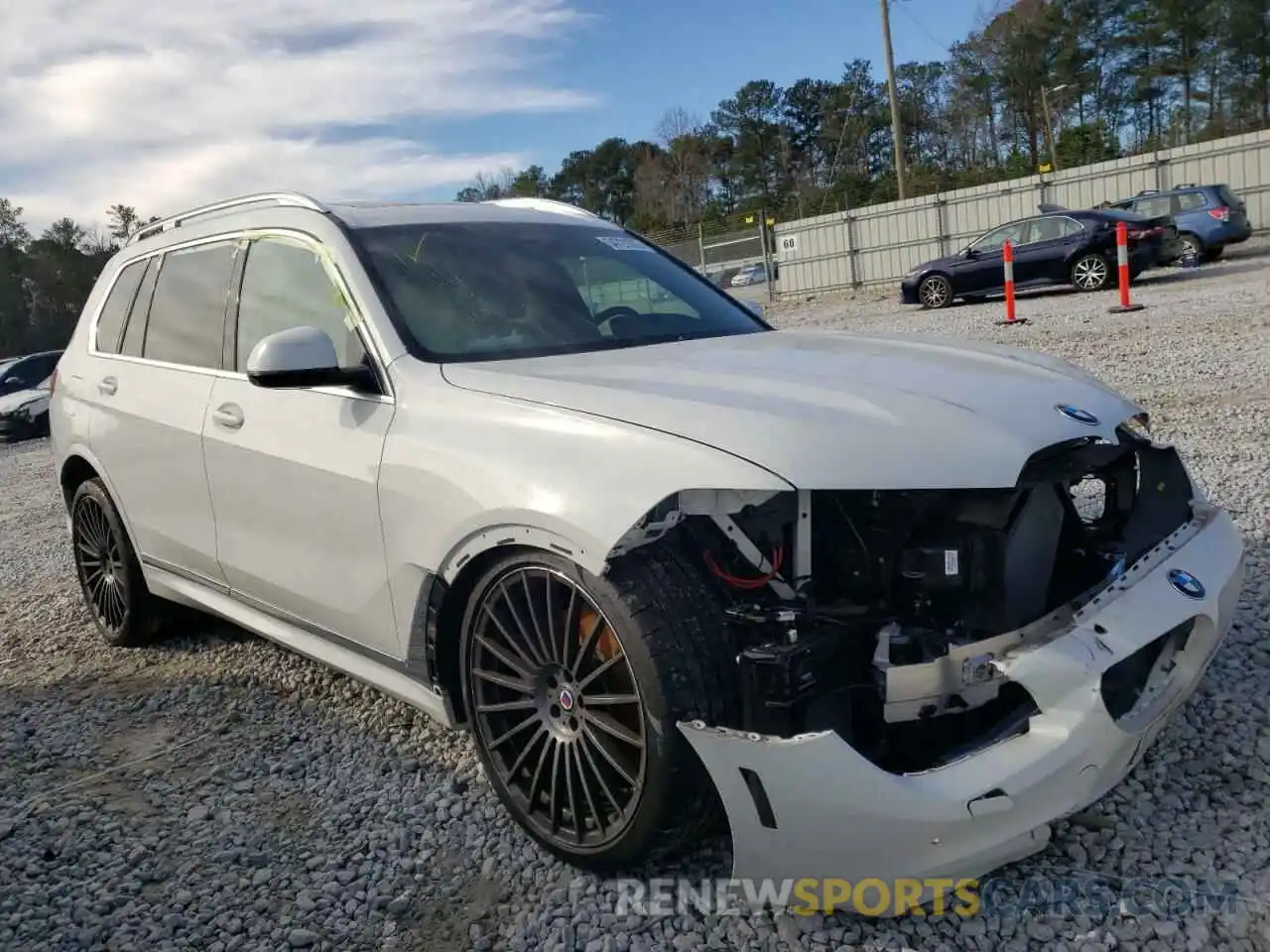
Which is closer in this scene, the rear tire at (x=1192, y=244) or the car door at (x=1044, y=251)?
the car door at (x=1044, y=251)

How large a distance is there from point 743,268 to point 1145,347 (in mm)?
18422

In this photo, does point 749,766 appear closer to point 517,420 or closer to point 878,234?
point 517,420

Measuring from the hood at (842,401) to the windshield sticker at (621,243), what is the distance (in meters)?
0.97

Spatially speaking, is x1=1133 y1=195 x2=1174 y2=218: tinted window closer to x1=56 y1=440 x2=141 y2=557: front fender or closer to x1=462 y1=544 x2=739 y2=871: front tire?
x1=56 y1=440 x2=141 y2=557: front fender

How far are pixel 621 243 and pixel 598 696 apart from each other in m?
2.21

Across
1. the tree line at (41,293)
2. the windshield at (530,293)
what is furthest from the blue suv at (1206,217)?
the tree line at (41,293)

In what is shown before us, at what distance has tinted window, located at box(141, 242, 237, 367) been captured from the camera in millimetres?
3912

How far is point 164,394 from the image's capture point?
405cm

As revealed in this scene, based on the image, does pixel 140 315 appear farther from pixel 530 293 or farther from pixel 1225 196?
pixel 1225 196

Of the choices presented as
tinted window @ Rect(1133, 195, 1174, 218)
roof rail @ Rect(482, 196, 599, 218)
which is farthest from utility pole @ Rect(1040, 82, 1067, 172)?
roof rail @ Rect(482, 196, 599, 218)

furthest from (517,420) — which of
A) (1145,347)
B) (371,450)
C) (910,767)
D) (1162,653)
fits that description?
(1145,347)

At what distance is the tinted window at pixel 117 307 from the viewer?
4.67 m

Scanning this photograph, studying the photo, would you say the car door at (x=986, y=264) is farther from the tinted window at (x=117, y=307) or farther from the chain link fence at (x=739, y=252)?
the tinted window at (x=117, y=307)

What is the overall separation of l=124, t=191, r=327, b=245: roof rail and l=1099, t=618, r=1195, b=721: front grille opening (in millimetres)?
2864
